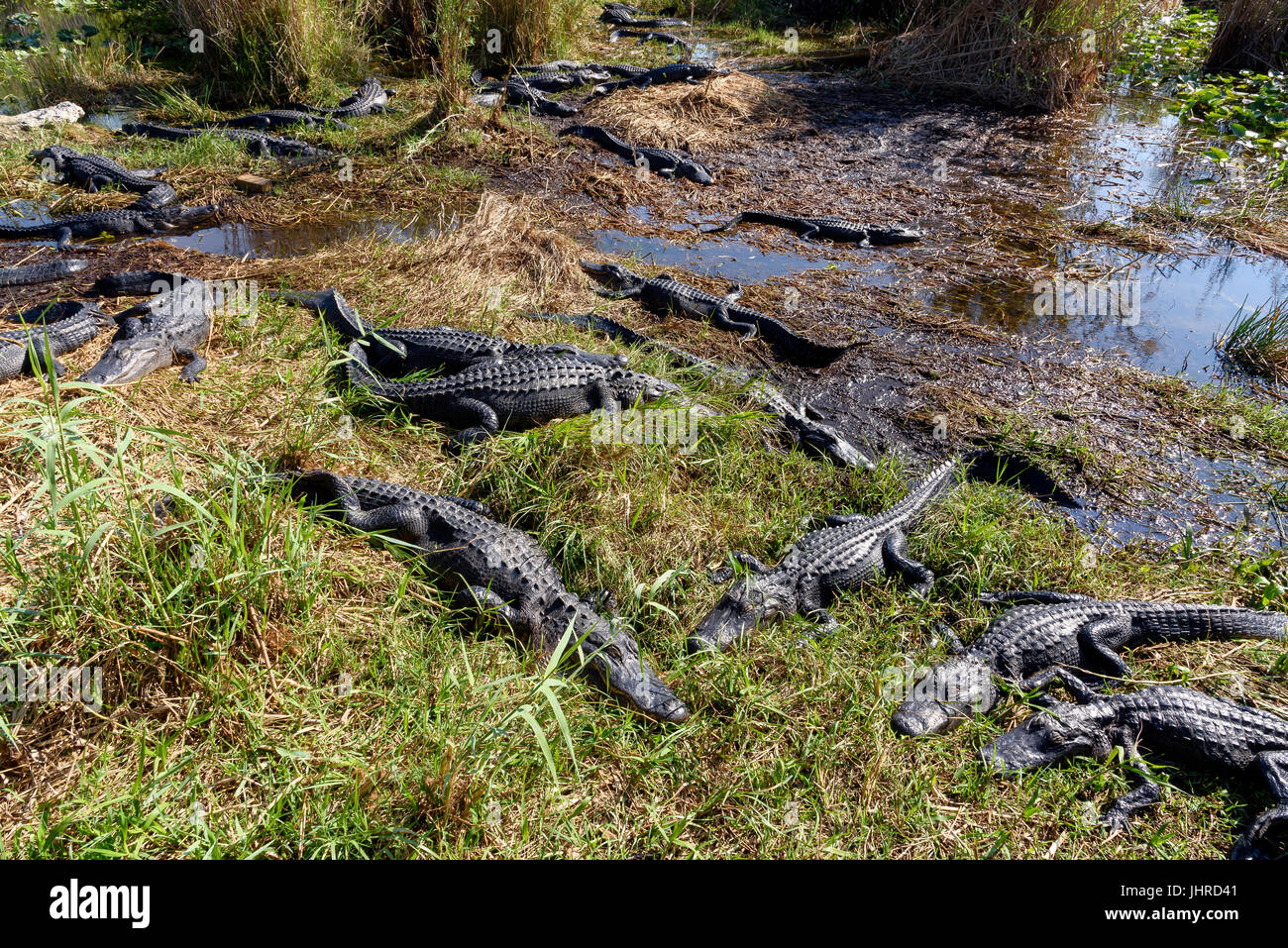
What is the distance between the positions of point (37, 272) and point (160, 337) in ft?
6.26

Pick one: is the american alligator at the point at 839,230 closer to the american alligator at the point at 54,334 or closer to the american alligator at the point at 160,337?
the american alligator at the point at 160,337

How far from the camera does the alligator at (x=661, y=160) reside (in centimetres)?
815

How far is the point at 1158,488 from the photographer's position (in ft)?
14.1

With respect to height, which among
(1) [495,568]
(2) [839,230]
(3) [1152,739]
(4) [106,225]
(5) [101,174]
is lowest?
(3) [1152,739]

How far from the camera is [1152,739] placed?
2.93 meters

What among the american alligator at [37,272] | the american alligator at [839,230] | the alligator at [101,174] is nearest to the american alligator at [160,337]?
the american alligator at [37,272]

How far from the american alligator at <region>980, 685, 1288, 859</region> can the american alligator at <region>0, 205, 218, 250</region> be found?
23.3ft

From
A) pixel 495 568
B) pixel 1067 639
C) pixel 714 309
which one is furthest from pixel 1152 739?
pixel 714 309

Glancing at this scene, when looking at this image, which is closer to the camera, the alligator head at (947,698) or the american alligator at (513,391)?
the alligator head at (947,698)

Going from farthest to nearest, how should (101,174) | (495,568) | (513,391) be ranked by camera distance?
(101,174), (513,391), (495,568)

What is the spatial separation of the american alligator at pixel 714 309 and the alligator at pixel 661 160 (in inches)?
104

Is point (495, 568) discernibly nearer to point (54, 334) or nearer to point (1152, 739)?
point (1152, 739)
